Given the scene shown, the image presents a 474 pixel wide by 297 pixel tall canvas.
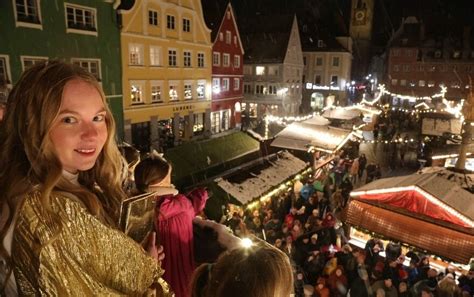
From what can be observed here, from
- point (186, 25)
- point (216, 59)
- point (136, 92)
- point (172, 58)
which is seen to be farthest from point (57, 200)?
point (216, 59)

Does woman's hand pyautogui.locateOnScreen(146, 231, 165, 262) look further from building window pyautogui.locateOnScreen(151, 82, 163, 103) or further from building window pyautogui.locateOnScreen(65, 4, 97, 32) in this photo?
building window pyautogui.locateOnScreen(151, 82, 163, 103)

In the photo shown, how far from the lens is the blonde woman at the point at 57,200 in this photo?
1.43 m

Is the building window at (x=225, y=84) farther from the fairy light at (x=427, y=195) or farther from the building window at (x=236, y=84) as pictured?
the fairy light at (x=427, y=195)

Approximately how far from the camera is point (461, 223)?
726 cm

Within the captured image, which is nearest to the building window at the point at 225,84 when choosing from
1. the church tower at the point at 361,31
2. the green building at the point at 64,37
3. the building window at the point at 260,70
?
the building window at the point at 260,70

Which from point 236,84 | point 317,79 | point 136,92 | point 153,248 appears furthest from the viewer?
point 317,79

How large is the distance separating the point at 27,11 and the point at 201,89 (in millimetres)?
15872

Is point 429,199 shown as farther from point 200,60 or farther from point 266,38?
point 266,38

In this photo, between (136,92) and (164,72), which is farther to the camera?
(164,72)

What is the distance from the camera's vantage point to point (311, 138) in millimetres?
17766

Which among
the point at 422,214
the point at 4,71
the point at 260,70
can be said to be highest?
the point at 260,70

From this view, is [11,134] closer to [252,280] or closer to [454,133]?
[252,280]

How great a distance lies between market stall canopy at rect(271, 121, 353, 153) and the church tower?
48.5 metres

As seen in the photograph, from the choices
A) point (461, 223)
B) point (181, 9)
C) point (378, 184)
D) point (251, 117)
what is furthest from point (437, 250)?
point (251, 117)
